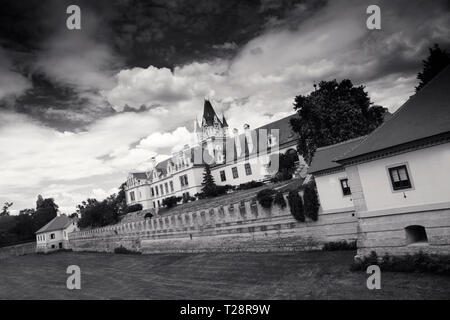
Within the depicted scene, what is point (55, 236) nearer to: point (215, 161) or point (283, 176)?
point (215, 161)

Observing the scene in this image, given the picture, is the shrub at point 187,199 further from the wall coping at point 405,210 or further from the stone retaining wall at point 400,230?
the wall coping at point 405,210

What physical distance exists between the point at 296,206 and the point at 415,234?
728cm

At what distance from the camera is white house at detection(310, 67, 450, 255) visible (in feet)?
36.8

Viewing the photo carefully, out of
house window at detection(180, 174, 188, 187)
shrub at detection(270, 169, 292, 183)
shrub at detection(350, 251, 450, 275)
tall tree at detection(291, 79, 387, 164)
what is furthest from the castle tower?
shrub at detection(350, 251, 450, 275)

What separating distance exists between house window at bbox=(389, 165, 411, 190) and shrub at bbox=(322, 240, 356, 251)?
5.39 metres

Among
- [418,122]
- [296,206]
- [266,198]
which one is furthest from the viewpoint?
[266,198]

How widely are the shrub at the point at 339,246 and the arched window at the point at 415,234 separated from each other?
14.5 feet

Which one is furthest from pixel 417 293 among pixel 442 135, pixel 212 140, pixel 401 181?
pixel 212 140

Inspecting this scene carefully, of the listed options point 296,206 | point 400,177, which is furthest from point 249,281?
point 400,177

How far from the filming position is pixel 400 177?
40.2 feet

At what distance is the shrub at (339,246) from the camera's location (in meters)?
16.5

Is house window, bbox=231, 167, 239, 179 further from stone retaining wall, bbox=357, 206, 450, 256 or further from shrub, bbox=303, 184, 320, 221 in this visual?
stone retaining wall, bbox=357, 206, 450, 256

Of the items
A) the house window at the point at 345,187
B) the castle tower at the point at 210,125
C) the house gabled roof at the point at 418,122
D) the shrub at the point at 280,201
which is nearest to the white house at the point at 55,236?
the castle tower at the point at 210,125
